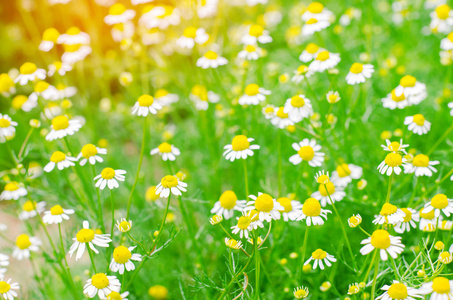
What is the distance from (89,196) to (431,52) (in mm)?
2417

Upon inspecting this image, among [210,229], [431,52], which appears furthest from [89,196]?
[431,52]

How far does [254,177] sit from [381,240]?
1.00 meters

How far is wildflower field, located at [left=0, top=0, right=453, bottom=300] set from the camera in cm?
163

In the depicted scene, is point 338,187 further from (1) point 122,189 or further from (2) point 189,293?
(1) point 122,189

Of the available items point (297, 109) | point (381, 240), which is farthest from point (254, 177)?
point (381, 240)

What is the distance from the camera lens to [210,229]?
2346 mm

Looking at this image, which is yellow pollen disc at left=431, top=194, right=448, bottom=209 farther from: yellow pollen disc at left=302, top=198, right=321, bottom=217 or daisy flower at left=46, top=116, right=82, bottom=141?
daisy flower at left=46, top=116, right=82, bottom=141


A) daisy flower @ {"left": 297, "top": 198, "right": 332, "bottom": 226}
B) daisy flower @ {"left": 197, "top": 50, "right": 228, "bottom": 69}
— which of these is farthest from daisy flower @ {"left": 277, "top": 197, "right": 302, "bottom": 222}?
daisy flower @ {"left": 197, "top": 50, "right": 228, "bottom": 69}

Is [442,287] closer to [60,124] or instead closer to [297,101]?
[297,101]

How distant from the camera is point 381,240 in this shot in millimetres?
1451

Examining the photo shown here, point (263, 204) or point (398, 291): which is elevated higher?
point (263, 204)

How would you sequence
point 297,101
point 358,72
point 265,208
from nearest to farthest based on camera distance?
point 265,208, point 297,101, point 358,72

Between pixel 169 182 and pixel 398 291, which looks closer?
pixel 398 291

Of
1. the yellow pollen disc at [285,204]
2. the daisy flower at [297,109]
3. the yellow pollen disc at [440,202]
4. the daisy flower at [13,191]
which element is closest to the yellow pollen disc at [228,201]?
the yellow pollen disc at [285,204]
